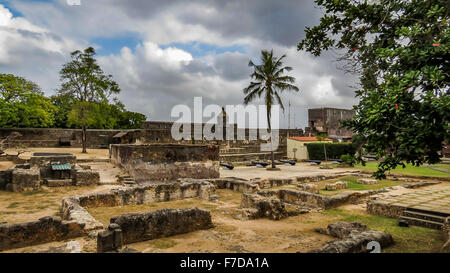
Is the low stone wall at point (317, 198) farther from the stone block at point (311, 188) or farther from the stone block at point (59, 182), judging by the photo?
the stone block at point (59, 182)

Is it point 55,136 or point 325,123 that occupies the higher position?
point 325,123

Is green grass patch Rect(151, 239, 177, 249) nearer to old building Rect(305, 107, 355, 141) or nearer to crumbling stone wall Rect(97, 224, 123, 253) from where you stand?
crumbling stone wall Rect(97, 224, 123, 253)

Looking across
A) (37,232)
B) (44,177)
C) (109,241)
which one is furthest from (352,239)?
(44,177)

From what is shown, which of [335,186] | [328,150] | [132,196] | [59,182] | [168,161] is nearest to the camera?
[132,196]

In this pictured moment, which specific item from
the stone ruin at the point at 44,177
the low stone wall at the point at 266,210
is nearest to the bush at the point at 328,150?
the low stone wall at the point at 266,210

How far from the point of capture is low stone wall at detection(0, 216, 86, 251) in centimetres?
492

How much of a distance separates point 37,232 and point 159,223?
2.24 m

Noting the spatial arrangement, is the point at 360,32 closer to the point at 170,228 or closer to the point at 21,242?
the point at 170,228

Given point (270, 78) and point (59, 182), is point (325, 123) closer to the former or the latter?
point (270, 78)

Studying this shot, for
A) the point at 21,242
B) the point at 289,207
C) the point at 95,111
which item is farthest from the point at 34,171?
the point at 95,111

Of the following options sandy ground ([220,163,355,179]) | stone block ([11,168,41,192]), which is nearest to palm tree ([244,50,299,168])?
sandy ground ([220,163,355,179])

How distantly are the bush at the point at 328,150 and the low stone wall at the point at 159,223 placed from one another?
2580cm

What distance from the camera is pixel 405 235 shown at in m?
6.17

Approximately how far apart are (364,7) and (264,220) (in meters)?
5.74
